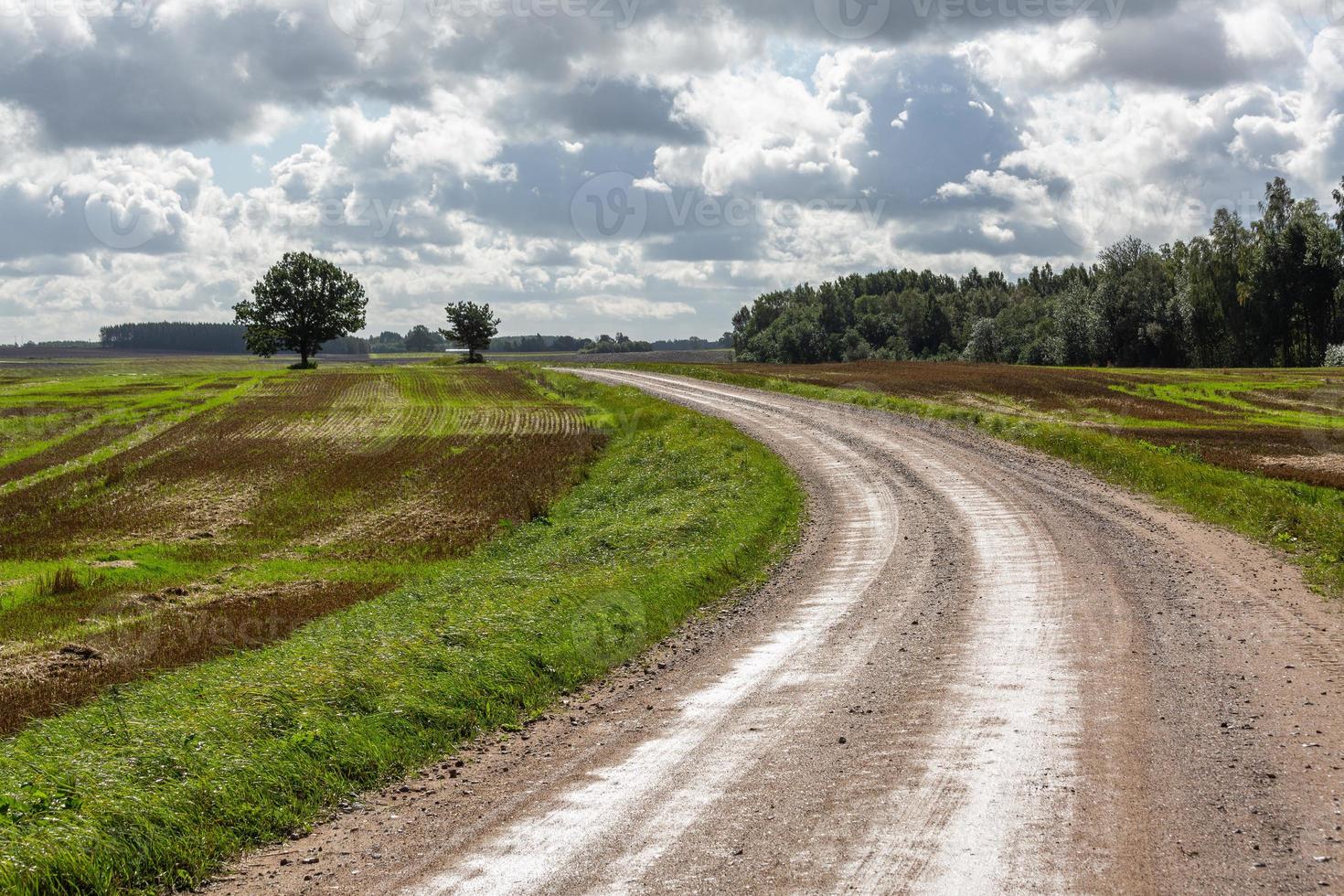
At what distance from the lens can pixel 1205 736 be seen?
8250mm

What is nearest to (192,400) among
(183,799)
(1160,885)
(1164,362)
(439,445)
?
(439,445)

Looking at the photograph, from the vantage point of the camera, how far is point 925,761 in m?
7.86

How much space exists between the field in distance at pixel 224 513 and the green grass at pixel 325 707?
248 cm

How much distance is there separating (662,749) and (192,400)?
67665 mm

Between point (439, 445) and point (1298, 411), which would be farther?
point (1298, 411)

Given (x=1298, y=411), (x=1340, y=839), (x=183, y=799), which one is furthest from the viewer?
(x=1298, y=411)

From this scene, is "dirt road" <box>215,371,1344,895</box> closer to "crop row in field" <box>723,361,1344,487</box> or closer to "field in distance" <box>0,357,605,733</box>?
"field in distance" <box>0,357,605,733</box>

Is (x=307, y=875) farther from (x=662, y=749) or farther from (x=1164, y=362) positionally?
(x=1164, y=362)

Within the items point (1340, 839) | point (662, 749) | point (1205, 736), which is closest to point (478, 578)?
point (662, 749)

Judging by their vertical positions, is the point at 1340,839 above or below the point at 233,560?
above

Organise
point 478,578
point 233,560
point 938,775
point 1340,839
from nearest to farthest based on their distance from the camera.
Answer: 1. point 1340,839
2. point 938,775
3. point 478,578
4. point 233,560

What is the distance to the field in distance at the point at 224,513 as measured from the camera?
16.0 metres

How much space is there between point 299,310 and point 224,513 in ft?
314

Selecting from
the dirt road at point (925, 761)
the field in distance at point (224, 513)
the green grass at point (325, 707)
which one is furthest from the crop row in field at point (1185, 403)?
the field in distance at point (224, 513)
